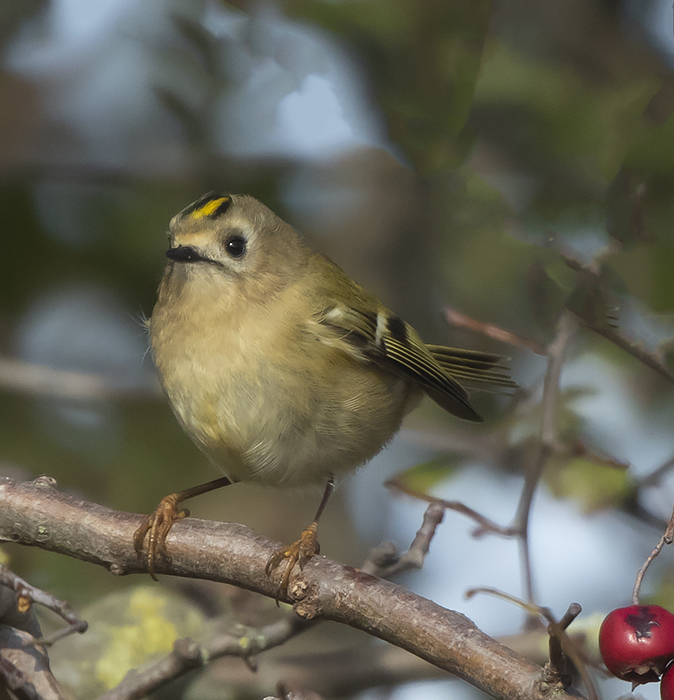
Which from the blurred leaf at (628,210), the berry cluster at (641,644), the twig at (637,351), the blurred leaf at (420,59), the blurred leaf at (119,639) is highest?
the blurred leaf at (420,59)

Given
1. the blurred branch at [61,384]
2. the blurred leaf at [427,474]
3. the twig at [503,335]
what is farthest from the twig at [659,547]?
the blurred branch at [61,384]

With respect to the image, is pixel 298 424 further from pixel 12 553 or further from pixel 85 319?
pixel 85 319

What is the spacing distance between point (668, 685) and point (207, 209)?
1426 millimetres

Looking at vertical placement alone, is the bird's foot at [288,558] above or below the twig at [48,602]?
above

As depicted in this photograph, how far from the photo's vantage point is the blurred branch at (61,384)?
105 inches

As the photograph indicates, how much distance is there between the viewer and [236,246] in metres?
2.06

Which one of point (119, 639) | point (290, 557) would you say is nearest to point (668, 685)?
point (290, 557)

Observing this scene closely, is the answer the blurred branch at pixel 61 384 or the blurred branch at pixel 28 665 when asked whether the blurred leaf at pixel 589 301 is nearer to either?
the blurred branch at pixel 28 665

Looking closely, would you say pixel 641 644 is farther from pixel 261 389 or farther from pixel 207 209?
pixel 207 209

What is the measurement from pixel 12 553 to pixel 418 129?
1750mm

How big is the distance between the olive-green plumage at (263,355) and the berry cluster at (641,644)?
88 cm

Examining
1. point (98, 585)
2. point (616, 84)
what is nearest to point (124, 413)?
point (98, 585)

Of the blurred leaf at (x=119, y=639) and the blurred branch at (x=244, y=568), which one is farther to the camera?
the blurred leaf at (x=119, y=639)

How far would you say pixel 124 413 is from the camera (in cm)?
312
